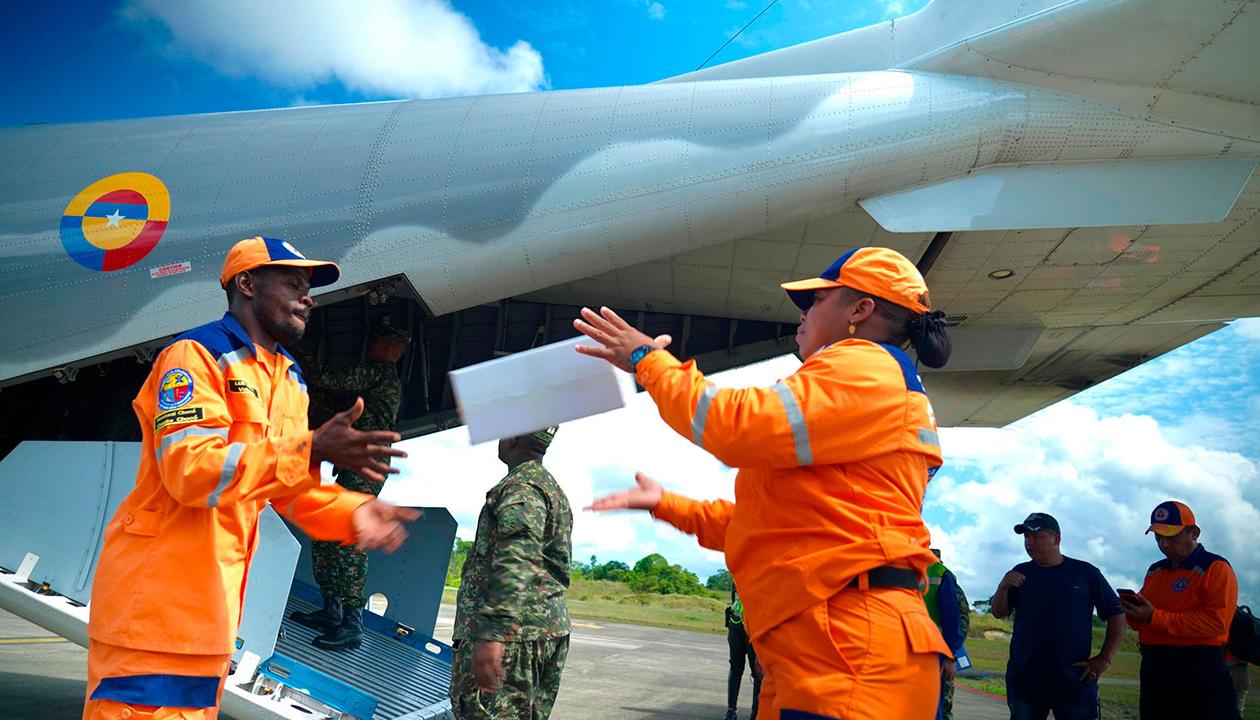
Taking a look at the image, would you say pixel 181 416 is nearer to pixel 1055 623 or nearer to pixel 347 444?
pixel 347 444

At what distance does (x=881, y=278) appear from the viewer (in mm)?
2229

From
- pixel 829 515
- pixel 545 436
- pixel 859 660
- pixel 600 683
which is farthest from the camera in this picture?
pixel 600 683

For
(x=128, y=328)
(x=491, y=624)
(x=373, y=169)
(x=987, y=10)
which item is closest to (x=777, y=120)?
(x=987, y=10)

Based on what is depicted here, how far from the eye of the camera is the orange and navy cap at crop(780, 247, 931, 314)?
2221 millimetres

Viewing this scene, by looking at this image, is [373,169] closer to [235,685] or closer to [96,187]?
[96,187]

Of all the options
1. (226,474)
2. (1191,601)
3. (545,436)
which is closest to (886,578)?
(226,474)

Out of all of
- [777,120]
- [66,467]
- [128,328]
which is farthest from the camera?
[777,120]

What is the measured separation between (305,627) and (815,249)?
178 inches

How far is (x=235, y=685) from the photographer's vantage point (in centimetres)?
390

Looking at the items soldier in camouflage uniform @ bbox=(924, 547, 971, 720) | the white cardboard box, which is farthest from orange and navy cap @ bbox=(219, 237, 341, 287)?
soldier in camouflage uniform @ bbox=(924, 547, 971, 720)

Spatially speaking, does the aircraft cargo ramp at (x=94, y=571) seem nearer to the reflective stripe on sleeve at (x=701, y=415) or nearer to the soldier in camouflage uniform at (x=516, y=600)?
the soldier in camouflage uniform at (x=516, y=600)

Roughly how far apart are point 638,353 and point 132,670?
1519 mm

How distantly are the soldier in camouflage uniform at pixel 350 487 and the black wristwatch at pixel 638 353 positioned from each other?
136 inches

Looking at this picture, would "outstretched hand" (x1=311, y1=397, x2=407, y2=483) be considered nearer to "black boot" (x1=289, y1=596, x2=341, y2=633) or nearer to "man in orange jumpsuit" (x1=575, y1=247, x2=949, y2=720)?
"man in orange jumpsuit" (x1=575, y1=247, x2=949, y2=720)
